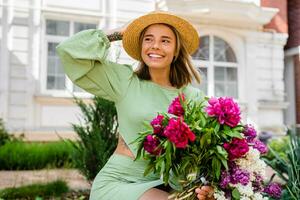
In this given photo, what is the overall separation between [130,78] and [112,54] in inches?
236

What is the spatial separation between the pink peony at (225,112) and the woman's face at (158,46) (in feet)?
1.86

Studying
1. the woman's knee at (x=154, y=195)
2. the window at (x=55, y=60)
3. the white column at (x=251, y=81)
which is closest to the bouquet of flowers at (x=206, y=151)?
the woman's knee at (x=154, y=195)

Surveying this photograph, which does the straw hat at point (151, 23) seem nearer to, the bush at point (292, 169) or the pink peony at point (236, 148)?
the pink peony at point (236, 148)

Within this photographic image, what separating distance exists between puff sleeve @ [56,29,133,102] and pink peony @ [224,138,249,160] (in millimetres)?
670

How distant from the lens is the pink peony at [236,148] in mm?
1420

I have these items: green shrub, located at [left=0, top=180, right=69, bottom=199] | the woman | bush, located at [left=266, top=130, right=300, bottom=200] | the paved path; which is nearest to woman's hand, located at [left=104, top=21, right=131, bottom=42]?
the woman

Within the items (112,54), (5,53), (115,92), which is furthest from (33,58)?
(115,92)

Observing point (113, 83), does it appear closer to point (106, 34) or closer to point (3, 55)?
point (106, 34)

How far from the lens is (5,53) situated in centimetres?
873

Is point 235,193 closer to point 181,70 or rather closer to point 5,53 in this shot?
point 181,70

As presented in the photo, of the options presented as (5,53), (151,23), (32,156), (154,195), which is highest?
(5,53)

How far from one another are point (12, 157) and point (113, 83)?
19.0 ft

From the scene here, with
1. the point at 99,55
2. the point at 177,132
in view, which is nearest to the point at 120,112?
the point at 99,55

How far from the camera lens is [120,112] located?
1917 mm
